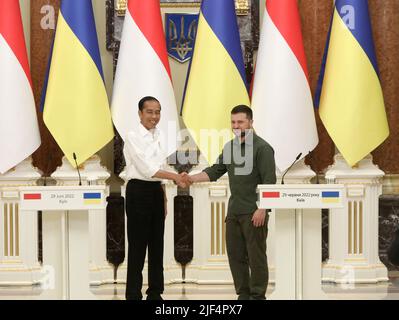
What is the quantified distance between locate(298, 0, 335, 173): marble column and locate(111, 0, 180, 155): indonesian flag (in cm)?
126

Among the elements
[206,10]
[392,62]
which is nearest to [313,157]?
[392,62]

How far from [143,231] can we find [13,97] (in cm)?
180

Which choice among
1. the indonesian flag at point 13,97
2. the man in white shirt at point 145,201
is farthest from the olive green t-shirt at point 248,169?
the indonesian flag at point 13,97

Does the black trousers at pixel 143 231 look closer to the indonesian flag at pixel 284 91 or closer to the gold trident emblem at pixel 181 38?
the indonesian flag at pixel 284 91

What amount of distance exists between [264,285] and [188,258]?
1.71 metres

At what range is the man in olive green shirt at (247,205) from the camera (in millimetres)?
5422

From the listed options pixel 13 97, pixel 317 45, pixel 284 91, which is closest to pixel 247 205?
pixel 284 91

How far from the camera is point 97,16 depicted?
7.41 meters

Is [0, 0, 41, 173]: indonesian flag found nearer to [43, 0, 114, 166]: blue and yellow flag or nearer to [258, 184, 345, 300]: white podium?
[43, 0, 114, 166]: blue and yellow flag

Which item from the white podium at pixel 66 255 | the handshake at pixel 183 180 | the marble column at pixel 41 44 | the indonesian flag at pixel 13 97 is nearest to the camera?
the white podium at pixel 66 255

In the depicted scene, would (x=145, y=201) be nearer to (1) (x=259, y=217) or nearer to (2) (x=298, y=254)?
(1) (x=259, y=217)

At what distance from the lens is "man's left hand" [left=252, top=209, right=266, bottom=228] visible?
5.35m

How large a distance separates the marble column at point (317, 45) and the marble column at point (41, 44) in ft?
7.02

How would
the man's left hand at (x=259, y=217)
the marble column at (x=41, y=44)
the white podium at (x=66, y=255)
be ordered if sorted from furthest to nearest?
1. the marble column at (x=41, y=44)
2. the man's left hand at (x=259, y=217)
3. the white podium at (x=66, y=255)
